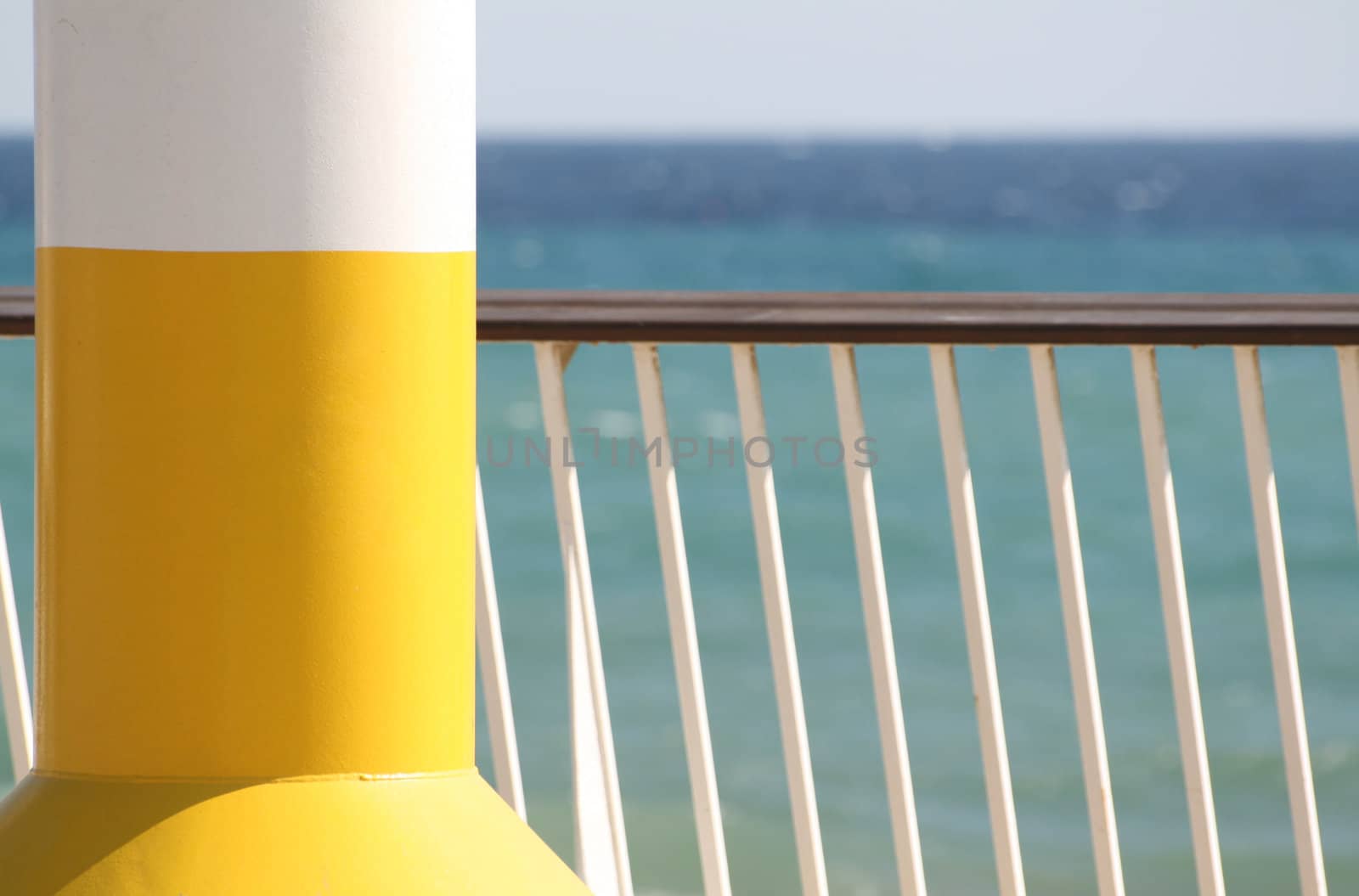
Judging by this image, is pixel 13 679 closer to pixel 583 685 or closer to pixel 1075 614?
pixel 583 685

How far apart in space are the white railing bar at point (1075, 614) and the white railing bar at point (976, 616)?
0.35ft

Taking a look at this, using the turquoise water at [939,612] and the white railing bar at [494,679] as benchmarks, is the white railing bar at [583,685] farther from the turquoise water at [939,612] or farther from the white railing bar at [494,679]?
the turquoise water at [939,612]

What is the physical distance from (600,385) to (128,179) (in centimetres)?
2138

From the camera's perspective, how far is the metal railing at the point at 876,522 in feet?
7.55

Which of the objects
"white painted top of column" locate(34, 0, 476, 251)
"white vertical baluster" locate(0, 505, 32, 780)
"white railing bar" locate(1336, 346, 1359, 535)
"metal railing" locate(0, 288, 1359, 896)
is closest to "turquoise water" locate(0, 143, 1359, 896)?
"white vertical baluster" locate(0, 505, 32, 780)

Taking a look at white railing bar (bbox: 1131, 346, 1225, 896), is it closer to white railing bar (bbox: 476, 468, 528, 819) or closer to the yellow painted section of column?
white railing bar (bbox: 476, 468, 528, 819)

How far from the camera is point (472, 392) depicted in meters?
1.70

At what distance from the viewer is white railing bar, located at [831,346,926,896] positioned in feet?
7.84

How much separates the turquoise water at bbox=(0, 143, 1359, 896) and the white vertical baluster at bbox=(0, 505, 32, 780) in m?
5.67

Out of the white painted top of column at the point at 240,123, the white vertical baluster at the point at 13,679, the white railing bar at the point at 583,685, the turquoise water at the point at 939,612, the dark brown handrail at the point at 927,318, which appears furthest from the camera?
the turquoise water at the point at 939,612

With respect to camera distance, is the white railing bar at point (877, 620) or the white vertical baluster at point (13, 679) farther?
the white vertical baluster at point (13, 679)

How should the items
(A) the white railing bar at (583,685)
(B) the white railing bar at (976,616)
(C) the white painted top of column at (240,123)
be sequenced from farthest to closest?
(A) the white railing bar at (583,685)
(B) the white railing bar at (976,616)
(C) the white painted top of column at (240,123)

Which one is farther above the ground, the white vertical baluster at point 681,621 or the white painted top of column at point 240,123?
the white painted top of column at point 240,123

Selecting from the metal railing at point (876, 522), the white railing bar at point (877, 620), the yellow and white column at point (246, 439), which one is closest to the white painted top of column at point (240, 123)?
the yellow and white column at point (246, 439)
